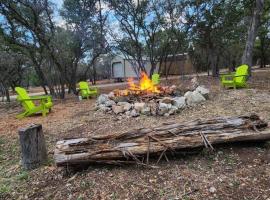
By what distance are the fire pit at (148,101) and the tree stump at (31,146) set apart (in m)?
3.01

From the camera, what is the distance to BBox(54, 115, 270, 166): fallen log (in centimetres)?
308

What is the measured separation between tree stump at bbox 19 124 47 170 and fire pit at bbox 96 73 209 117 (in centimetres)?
301

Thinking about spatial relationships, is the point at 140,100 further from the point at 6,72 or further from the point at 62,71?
the point at 6,72

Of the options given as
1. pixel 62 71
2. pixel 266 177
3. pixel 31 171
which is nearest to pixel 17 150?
pixel 31 171

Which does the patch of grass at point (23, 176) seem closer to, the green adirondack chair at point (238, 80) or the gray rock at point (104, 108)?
the gray rock at point (104, 108)

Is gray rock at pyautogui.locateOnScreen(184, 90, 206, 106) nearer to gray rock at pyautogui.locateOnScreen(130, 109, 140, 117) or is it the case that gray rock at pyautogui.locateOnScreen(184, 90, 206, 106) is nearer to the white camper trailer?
gray rock at pyautogui.locateOnScreen(130, 109, 140, 117)

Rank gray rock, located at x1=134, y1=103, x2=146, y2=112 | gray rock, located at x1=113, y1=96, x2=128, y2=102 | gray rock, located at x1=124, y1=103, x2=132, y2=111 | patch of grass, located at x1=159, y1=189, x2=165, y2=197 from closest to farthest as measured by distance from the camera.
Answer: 1. patch of grass, located at x1=159, y1=189, x2=165, y2=197
2. gray rock, located at x1=134, y1=103, x2=146, y2=112
3. gray rock, located at x1=124, y1=103, x2=132, y2=111
4. gray rock, located at x1=113, y1=96, x2=128, y2=102

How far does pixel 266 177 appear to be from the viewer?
270cm

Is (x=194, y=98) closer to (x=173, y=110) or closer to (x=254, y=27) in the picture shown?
(x=173, y=110)

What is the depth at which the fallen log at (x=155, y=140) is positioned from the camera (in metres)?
3.08

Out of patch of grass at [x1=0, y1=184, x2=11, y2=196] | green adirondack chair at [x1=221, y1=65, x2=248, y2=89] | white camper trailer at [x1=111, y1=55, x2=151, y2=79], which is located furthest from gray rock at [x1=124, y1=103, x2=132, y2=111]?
white camper trailer at [x1=111, y1=55, x2=151, y2=79]

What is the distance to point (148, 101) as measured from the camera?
7082 mm

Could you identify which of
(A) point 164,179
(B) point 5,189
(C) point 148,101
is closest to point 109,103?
(C) point 148,101

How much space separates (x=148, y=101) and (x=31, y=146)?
4026 mm
